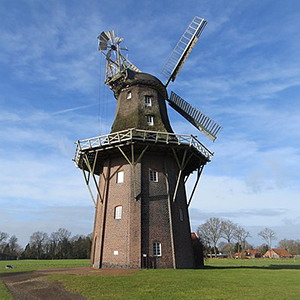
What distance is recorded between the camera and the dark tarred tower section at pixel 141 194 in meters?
18.8

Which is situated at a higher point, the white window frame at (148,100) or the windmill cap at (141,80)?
the windmill cap at (141,80)

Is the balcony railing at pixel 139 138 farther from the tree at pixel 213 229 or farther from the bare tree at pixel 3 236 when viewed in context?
the bare tree at pixel 3 236

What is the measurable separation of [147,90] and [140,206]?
10.6 meters

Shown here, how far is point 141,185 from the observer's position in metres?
19.9

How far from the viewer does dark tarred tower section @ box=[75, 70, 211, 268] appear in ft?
61.6

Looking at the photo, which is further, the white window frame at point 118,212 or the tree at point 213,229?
the tree at point 213,229

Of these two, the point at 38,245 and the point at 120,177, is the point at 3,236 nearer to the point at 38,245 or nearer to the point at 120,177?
the point at 38,245

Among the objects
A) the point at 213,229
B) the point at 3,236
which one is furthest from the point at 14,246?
the point at 213,229

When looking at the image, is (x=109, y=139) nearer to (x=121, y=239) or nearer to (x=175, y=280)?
(x=121, y=239)

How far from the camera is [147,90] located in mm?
24297

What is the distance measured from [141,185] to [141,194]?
66cm

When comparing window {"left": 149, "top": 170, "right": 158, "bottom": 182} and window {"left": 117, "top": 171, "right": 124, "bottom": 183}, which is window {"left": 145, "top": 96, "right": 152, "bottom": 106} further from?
window {"left": 117, "top": 171, "right": 124, "bottom": 183}

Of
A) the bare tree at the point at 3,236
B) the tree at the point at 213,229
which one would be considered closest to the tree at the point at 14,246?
the bare tree at the point at 3,236

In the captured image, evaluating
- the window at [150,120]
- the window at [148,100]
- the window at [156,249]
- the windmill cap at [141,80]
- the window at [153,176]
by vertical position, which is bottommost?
the window at [156,249]
